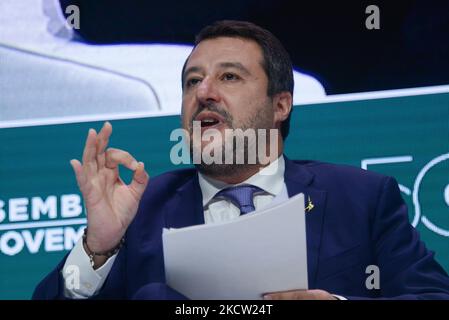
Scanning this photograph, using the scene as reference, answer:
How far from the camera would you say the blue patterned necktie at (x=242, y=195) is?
266 centimetres

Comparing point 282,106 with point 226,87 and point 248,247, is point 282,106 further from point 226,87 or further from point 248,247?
point 248,247

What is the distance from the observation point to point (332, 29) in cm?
295

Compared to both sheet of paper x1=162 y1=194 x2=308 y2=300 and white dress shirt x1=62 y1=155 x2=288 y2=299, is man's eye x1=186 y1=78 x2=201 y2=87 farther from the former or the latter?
sheet of paper x1=162 y1=194 x2=308 y2=300

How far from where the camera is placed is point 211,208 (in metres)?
2.71

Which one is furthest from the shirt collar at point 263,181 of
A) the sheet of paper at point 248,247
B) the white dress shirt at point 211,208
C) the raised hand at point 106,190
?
the sheet of paper at point 248,247

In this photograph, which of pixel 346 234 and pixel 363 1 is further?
pixel 363 1

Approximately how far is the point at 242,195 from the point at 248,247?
0.43 meters

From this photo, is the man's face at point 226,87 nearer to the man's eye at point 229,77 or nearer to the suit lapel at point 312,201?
the man's eye at point 229,77

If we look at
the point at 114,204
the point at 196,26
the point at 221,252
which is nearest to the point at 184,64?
the point at 196,26

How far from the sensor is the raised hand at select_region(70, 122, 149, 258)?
7.80 feet

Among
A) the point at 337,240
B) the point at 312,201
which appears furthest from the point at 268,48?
the point at 337,240

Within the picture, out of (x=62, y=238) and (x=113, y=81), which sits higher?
(x=113, y=81)

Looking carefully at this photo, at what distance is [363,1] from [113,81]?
2.72 ft

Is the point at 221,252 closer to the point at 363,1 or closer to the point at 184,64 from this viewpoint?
the point at 184,64
